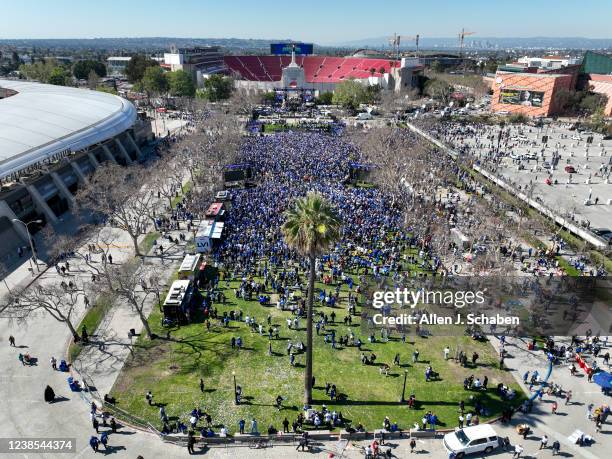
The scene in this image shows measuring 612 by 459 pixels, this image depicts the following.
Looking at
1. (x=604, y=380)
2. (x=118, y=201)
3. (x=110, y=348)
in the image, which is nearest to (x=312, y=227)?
(x=110, y=348)

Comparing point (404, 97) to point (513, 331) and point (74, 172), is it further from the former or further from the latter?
point (513, 331)

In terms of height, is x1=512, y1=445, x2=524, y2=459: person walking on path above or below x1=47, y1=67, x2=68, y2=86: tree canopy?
below

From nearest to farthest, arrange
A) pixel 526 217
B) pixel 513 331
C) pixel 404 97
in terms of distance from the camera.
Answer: pixel 513 331 < pixel 526 217 < pixel 404 97

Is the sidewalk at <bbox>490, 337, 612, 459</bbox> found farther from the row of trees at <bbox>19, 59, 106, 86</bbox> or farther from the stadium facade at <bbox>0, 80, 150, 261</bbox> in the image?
the row of trees at <bbox>19, 59, 106, 86</bbox>

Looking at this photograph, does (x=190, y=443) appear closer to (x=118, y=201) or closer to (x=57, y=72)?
(x=118, y=201)

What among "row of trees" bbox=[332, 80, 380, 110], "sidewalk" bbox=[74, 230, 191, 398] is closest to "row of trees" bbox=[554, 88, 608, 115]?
"row of trees" bbox=[332, 80, 380, 110]

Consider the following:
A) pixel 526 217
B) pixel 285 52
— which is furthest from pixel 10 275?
pixel 285 52
